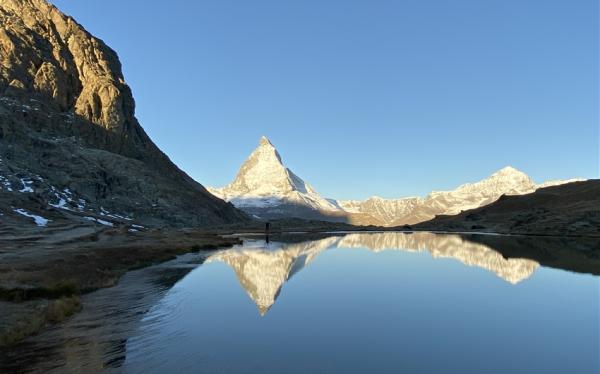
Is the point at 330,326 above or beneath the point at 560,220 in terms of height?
beneath

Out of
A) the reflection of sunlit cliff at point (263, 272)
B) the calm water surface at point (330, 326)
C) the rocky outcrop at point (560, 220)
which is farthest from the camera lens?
the rocky outcrop at point (560, 220)

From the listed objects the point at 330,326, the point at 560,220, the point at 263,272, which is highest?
the point at 560,220

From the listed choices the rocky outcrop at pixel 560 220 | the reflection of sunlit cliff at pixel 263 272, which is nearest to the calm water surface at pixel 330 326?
the reflection of sunlit cliff at pixel 263 272

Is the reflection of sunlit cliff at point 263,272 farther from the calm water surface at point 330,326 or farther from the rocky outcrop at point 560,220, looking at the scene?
the rocky outcrop at point 560,220

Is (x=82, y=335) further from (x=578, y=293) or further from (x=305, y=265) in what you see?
(x=305, y=265)

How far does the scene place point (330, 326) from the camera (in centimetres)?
2811

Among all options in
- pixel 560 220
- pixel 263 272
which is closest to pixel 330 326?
pixel 263 272

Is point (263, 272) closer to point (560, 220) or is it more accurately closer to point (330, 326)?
point (330, 326)

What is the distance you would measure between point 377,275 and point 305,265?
1380 centimetres

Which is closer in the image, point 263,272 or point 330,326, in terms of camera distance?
point 330,326

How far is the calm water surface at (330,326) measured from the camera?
20.7 m

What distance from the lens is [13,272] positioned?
37.3 m

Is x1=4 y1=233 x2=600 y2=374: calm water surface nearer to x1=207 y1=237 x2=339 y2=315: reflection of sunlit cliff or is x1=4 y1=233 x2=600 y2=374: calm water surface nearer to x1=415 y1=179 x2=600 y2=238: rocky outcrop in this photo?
x1=207 y1=237 x2=339 y2=315: reflection of sunlit cliff

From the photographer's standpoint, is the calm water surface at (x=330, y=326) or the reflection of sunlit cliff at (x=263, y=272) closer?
the calm water surface at (x=330, y=326)
